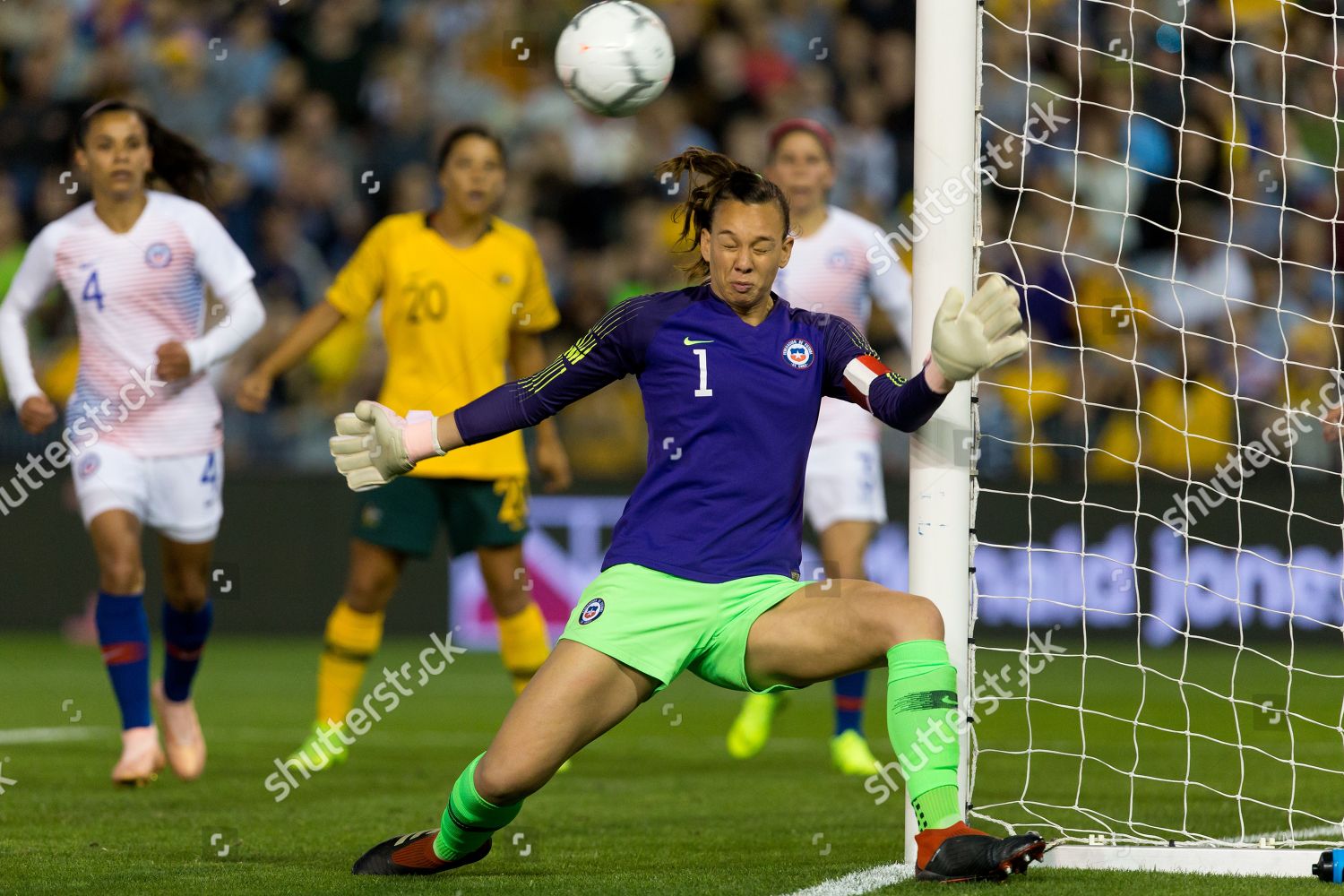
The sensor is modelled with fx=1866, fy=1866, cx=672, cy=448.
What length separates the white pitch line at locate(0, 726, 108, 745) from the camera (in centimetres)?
880

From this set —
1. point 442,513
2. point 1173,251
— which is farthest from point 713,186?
point 1173,251

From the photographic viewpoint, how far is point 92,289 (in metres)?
7.46

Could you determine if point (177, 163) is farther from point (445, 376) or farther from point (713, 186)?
point (713, 186)

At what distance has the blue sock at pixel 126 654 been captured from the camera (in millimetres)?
7301

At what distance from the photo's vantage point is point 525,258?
8031 millimetres

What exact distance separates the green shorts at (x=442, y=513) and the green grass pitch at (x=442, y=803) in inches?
38.3

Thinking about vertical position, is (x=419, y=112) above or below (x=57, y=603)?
above

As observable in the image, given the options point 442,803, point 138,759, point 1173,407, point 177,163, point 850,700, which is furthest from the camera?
point 1173,407

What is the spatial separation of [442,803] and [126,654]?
1496 millimetres

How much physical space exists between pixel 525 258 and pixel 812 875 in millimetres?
3788

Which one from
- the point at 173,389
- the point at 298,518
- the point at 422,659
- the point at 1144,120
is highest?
the point at 1144,120

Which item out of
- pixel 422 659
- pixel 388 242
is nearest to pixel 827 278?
pixel 388 242

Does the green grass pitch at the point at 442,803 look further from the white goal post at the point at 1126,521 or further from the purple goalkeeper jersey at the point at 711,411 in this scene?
the purple goalkeeper jersey at the point at 711,411

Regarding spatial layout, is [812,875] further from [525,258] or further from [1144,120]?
[1144,120]
